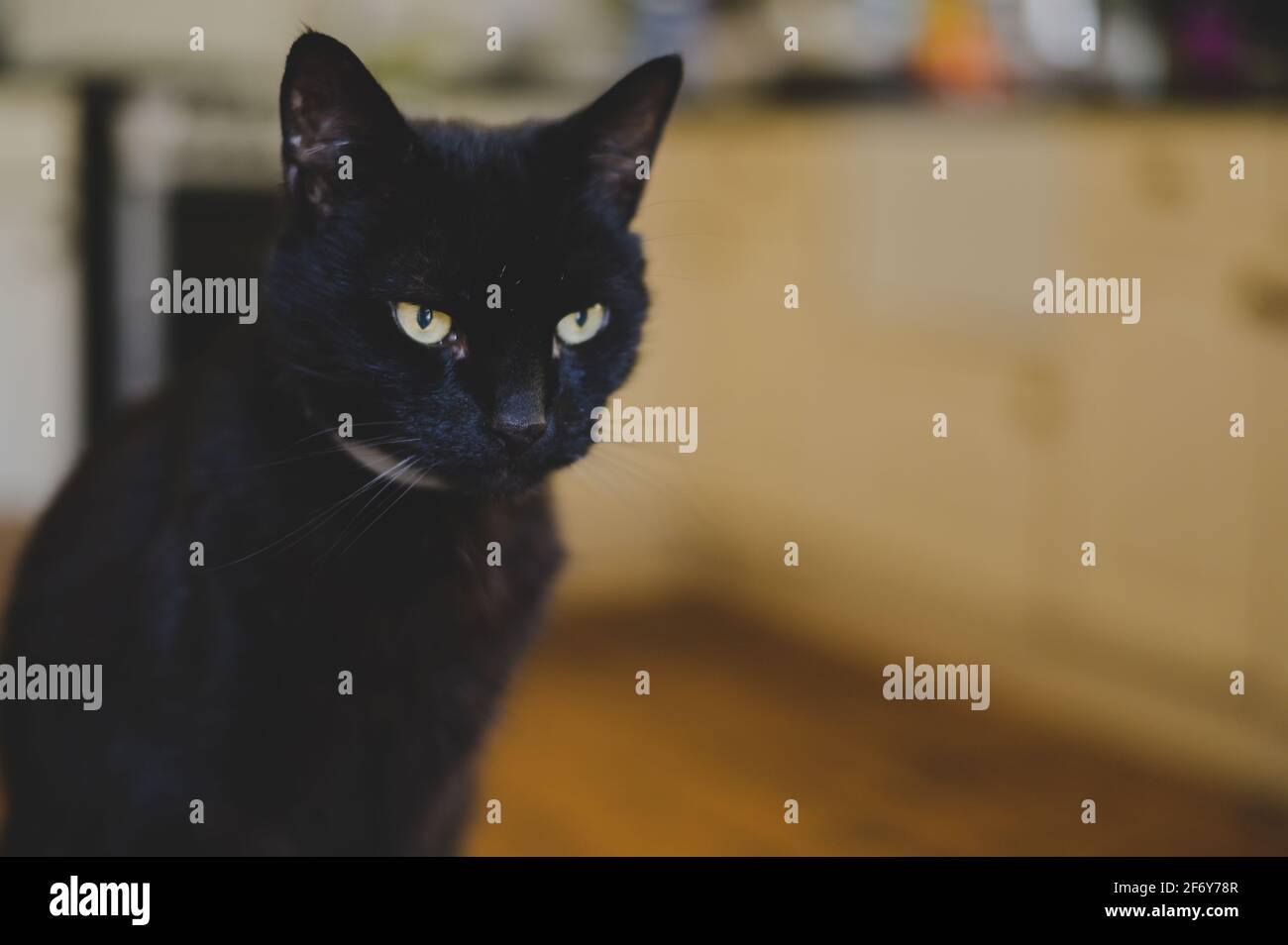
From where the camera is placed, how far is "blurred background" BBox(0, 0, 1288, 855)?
6.08 feet

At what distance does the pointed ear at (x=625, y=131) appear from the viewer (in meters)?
0.85

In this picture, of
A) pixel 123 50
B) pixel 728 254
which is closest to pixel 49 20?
pixel 123 50

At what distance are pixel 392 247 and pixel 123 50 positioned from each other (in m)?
1.89

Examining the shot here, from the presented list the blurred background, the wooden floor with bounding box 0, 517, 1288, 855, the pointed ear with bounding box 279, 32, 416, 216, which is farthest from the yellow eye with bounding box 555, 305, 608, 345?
the wooden floor with bounding box 0, 517, 1288, 855

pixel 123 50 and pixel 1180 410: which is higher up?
pixel 123 50

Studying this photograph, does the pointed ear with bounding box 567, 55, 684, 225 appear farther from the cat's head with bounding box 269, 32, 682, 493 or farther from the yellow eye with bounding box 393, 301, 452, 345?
the yellow eye with bounding box 393, 301, 452, 345

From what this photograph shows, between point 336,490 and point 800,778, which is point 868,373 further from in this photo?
point 336,490

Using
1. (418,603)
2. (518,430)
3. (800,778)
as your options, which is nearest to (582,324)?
(518,430)

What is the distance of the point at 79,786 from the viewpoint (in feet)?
2.78

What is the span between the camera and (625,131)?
893mm

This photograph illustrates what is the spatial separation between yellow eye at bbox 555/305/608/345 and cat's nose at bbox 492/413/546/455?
8 centimetres

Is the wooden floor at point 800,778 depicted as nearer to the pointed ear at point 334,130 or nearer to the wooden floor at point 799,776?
the wooden floor at point 799,776
